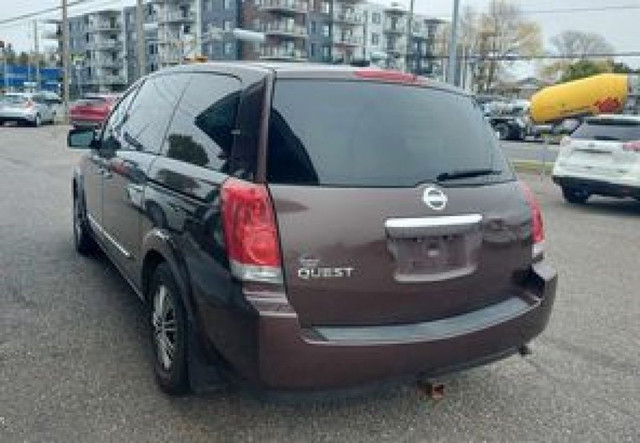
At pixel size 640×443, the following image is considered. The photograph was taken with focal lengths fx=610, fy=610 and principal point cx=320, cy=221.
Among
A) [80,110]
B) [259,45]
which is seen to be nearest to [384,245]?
[80,110]

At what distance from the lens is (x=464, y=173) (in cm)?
298

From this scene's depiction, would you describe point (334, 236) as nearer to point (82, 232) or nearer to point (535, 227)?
point (535, 227)

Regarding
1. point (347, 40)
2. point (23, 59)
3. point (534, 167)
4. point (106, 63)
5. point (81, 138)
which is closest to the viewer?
point (81, 138)

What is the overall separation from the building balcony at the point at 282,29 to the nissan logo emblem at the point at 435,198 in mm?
69625

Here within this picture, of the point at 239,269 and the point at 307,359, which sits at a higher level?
the point at 239,269

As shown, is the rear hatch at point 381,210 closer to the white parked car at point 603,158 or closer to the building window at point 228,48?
the white parked car at point 603,158

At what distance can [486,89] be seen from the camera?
70125 mm

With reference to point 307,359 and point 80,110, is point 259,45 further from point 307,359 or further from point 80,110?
point 307,359

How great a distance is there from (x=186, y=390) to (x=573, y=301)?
338 cm

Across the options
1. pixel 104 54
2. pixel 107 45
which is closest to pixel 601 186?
pixel 107 45

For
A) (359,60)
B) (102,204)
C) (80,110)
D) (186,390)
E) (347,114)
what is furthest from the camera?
(80,110)

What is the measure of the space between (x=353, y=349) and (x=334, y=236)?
473 mm

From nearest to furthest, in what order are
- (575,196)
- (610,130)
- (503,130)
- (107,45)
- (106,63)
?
(610,130) → (575,196) → (503,130) → (107,45) → (106,63)

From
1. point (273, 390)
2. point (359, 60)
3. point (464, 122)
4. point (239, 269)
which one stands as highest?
point (359, 60)
